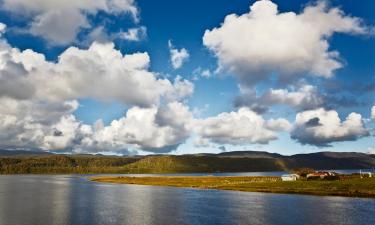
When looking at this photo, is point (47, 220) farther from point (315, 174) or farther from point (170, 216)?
point (315, 174)

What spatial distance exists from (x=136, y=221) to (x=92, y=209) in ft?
85.9

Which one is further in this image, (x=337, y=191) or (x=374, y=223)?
(x=337, y=191)

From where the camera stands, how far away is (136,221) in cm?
8312

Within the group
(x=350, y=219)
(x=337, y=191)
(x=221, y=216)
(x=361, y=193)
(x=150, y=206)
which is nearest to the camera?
(x=350, y=219)

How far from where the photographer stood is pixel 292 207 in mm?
103250

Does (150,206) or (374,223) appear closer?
(374,223)

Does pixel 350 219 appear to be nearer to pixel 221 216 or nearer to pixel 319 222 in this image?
pixel 319 222

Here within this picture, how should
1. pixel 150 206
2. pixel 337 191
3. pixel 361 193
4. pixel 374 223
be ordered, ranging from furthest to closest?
pixel 337 191 < pixel 361 193 < pixel 150 206 < pixel 374 223

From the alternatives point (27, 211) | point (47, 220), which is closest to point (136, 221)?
point (47, 220)

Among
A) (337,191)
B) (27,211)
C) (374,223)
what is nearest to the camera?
(374,223)

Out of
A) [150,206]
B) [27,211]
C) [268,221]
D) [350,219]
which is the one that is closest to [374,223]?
[350,219]

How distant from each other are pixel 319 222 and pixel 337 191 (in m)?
65.7

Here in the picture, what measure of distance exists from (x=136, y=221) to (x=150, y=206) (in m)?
28.6

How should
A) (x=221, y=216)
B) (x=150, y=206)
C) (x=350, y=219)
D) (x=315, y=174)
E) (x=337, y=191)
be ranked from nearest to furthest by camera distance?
(x=350, y=219) < (x=221, y=216) < (x=150, y=206) < (x=337, y=191) < (x=315, y=174)
